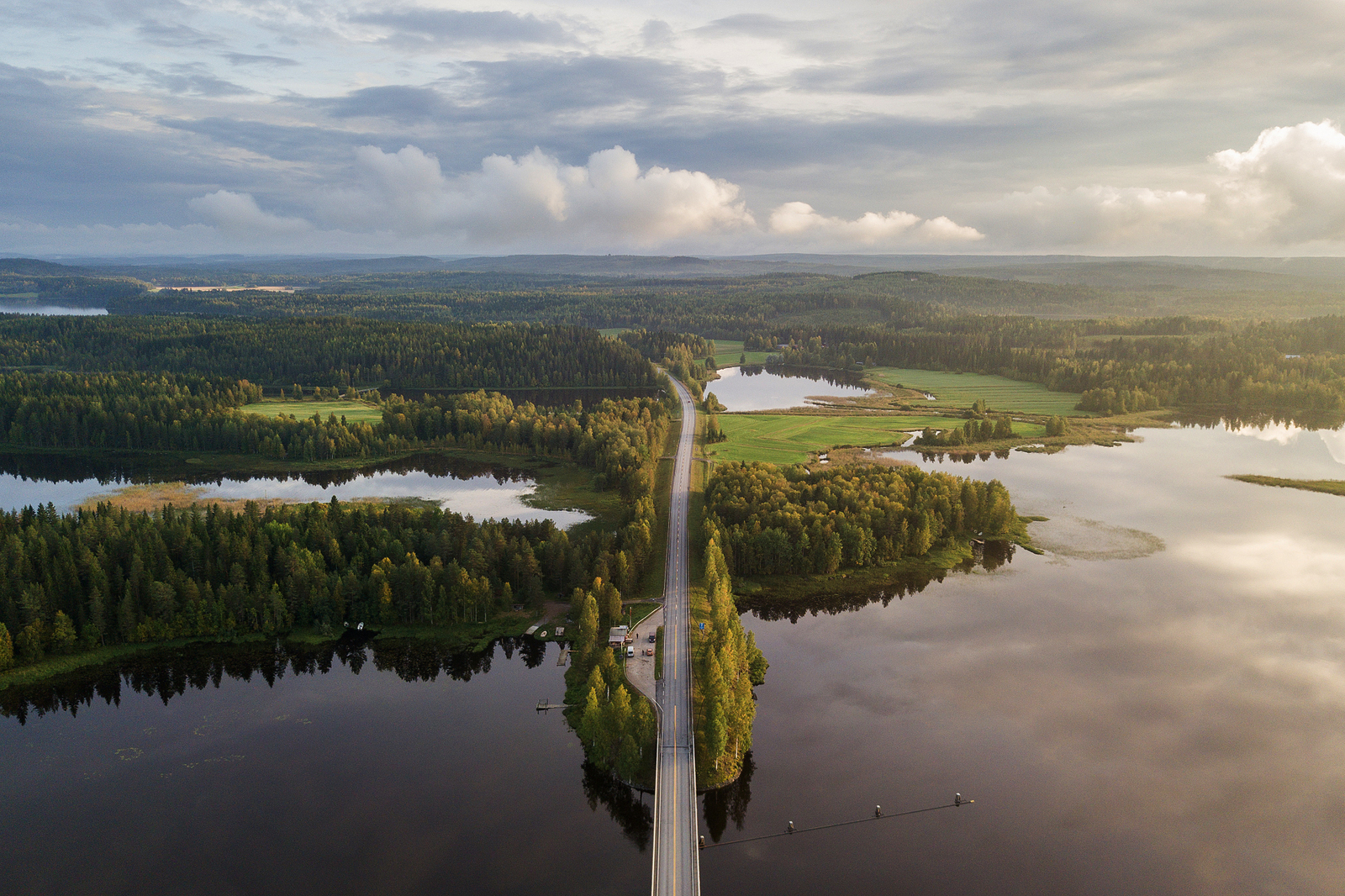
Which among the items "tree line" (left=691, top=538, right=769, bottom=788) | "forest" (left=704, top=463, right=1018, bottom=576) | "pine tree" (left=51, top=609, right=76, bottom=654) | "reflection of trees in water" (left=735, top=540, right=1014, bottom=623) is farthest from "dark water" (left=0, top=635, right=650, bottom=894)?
"forest" (left=704, top=463, right=1018, bottom=576)

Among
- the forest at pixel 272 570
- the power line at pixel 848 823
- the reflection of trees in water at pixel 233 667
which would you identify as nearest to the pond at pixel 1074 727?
the power line at pixel 848 823

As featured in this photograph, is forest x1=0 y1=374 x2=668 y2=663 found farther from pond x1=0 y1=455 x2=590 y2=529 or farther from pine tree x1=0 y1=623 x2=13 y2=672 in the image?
pond x1=0 y1=455 x2=590 y2=529

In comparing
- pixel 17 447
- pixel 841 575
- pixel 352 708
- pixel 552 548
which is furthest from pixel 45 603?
pixel 17 447

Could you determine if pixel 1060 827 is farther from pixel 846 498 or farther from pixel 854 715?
pixel 846 498

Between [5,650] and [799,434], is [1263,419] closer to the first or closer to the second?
[799,434]

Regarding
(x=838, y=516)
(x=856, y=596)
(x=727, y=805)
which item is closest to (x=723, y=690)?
(x=727, y=805)
